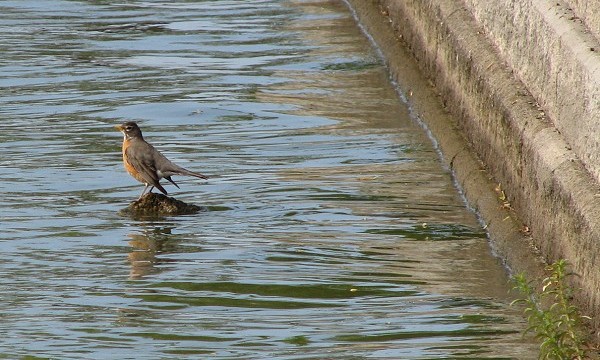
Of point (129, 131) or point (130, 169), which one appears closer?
point (130, 169)

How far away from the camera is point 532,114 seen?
8.16m

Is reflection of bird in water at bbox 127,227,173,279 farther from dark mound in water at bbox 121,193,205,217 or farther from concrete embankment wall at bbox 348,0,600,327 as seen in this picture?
concrete embankment wall at bbox 348,0,600,327

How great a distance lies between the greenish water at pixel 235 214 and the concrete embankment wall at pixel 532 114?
306 mm

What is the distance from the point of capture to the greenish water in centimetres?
649

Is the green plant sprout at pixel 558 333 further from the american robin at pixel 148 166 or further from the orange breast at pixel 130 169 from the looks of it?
the orange breast at pixel 130 169

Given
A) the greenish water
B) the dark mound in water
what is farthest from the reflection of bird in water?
the dark mound in water

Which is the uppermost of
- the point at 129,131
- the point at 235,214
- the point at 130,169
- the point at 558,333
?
the point at 558,333

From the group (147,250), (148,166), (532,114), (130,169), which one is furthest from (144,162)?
(532,114)

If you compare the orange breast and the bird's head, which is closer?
the orange breast

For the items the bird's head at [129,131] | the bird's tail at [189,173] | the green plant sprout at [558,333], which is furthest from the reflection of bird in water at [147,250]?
the green plant sprout at [558,333]

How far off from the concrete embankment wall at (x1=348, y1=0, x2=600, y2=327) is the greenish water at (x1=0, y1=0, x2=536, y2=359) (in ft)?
1.00

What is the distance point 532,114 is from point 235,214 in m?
1.86

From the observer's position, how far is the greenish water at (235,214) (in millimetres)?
6488

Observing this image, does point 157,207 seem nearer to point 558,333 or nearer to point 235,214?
point 235,214
